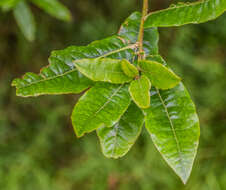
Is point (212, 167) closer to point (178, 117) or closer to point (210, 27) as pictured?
point (210, 27)

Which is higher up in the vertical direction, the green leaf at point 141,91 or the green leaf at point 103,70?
the green leaf at point 103,70

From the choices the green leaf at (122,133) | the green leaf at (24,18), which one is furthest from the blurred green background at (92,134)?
the green leaf at (122,133)

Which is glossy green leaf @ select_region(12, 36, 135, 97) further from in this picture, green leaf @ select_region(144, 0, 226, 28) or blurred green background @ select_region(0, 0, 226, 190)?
blurred green background @ select_region(0, 0, 226, 190)

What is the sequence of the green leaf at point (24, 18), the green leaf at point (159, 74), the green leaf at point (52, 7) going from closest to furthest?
the green leaf at point (159, 74) → the green leaf at point (52, 7) → the green leaf at point (24, 18)

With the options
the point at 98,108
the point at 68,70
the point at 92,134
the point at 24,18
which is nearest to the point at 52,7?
the point at 24,18

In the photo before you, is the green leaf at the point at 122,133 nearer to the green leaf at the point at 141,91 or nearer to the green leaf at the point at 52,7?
the green leaf at the point at 141,91

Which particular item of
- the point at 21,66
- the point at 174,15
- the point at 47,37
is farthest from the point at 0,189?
the point at 174,15
